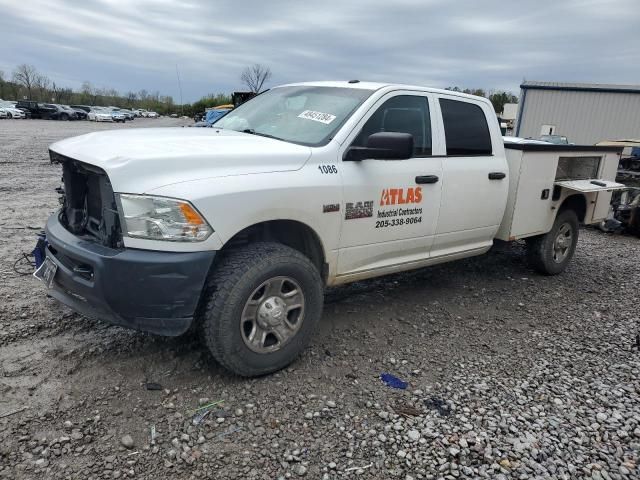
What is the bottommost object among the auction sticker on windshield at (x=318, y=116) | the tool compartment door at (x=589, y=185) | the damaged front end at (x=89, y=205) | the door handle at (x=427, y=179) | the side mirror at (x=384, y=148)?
the damaged front end at (x=89, y=205)

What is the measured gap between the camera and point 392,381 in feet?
11.4

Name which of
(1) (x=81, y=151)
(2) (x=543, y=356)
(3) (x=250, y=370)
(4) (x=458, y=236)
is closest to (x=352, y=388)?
(3) (x=250, y=370)

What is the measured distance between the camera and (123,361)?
3.47 meters

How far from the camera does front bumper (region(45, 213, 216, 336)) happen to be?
2822mm

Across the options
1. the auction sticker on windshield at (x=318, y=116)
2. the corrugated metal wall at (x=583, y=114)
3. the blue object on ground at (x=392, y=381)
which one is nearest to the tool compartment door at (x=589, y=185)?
the auction sticker on windshield at (x=318, y=116)

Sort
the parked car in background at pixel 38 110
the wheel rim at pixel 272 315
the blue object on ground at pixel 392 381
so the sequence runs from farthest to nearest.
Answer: the parked car in background at pixel 38 110, the blue object on ground at pixel 392 381, the wheel rim at pixel 272 315

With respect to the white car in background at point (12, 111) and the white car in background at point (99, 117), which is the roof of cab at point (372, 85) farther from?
the white car in background at point (99, 117)

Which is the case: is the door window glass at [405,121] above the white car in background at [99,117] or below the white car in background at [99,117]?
above

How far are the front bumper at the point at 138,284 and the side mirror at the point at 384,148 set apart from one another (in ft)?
4.34

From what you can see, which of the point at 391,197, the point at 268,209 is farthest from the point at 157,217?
the point at 391,197

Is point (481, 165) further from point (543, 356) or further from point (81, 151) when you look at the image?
point (81, 151)

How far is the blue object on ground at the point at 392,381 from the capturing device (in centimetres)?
343

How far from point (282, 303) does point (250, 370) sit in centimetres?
47

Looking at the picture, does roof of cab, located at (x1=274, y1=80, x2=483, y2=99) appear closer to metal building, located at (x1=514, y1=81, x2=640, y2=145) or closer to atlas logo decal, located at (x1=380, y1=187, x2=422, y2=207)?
atlas logo decal, located at (x1=380, y1=187, x2=422, y2=207)
